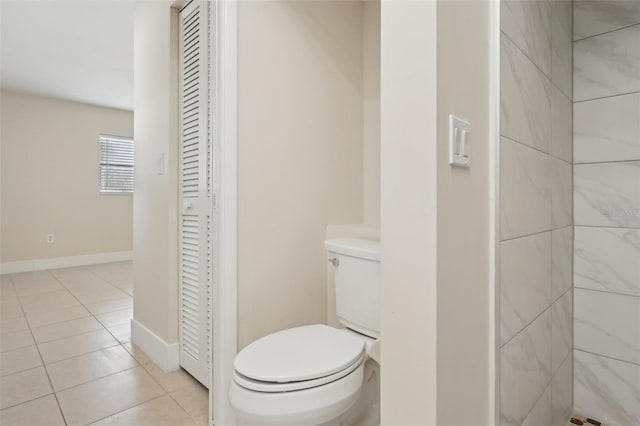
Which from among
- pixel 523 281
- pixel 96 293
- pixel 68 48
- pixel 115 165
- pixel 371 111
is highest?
pixel 68 48

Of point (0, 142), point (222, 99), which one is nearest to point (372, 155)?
point (222, 99)

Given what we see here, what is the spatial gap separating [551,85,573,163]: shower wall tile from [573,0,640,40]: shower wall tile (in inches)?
13.8

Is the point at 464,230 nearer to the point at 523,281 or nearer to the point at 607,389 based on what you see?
the point at 523,281

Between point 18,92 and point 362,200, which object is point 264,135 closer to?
point 362,200

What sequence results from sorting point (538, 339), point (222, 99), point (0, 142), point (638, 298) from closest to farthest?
point (538, 339) → point (222, 99) → point (638, 298) → point (0, 142)

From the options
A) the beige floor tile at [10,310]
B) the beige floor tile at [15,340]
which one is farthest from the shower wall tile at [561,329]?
the beige floor tile at [10,310]

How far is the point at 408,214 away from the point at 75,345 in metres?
2.50

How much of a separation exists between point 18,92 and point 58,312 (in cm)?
323

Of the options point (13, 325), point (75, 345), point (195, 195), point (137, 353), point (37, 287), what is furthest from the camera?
point (37, 287)

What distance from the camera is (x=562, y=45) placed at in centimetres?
143

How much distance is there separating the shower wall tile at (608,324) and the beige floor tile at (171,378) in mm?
1928

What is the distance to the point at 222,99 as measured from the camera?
1343mm

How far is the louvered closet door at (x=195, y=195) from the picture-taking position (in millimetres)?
1682

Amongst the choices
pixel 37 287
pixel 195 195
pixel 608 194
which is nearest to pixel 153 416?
pixel 195 195
